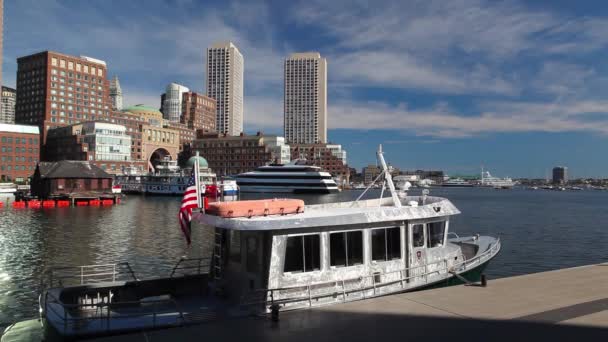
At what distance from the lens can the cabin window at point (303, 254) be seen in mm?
13547

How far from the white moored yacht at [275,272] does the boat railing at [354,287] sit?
3 cm

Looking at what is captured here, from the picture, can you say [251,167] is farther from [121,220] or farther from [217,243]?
[217,243]

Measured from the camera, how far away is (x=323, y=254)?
14094mm

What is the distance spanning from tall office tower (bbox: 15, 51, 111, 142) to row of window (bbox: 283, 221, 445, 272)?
621 feet

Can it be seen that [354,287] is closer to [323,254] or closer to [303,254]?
[323,254]

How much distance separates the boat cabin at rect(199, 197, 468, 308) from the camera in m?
13.3

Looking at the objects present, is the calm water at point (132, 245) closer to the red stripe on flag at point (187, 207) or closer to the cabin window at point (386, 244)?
the red stripe on flag at point (187, 207)

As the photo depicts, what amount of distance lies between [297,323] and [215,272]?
4.57 m

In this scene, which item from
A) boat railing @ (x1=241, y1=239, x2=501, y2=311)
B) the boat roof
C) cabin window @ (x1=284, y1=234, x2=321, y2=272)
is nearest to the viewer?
the boat roof

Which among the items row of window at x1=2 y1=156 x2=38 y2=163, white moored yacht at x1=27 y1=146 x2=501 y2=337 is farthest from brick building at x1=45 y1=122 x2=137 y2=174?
white moored yacht at x1=27 y1=146 x2=501 y2=337

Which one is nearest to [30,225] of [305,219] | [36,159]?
[305,219]

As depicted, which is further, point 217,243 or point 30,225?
point 30,225

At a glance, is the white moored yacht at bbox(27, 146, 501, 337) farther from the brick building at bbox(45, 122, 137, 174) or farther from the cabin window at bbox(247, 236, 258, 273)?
the brick building at bbox(45, 122, 137, 174)

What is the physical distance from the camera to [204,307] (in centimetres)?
1390
